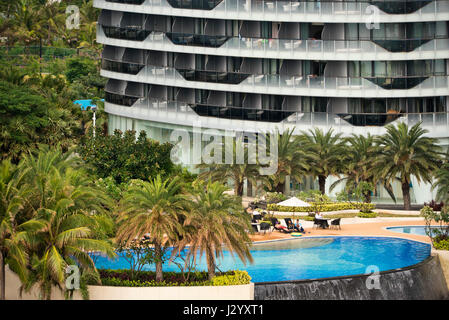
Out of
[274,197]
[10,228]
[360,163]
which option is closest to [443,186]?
[360,163]

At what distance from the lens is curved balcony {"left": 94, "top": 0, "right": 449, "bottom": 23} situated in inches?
2603

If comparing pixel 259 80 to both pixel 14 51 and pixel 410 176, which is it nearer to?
pixel 410 176

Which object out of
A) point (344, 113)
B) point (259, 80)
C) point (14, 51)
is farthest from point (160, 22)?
point (14, 51)

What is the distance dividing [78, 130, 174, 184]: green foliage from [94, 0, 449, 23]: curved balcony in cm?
1502

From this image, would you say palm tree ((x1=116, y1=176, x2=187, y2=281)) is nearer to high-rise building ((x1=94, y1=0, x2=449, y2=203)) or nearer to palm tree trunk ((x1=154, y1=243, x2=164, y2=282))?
palm tree trunk ((x1=154, y1=243, x2=164, y2=282))

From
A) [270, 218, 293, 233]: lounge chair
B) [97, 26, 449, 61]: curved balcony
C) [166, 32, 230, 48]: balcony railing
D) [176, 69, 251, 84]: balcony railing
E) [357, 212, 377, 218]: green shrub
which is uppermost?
[166, 32, 230, 48]: balcony railing

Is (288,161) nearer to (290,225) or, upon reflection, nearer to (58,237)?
(290,225)

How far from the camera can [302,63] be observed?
69.4m

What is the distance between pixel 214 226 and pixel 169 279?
3462mm

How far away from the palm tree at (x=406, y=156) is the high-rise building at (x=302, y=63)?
627cm

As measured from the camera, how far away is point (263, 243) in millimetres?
50406

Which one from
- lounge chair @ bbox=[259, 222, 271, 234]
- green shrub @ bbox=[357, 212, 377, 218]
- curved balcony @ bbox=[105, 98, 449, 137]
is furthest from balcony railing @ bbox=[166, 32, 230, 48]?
lounge chair @ bbox=[259, 222, 271, 234]

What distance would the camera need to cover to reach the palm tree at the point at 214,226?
3806 cm

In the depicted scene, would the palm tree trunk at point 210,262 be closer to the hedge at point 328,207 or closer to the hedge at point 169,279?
the hedge at point 169,279
